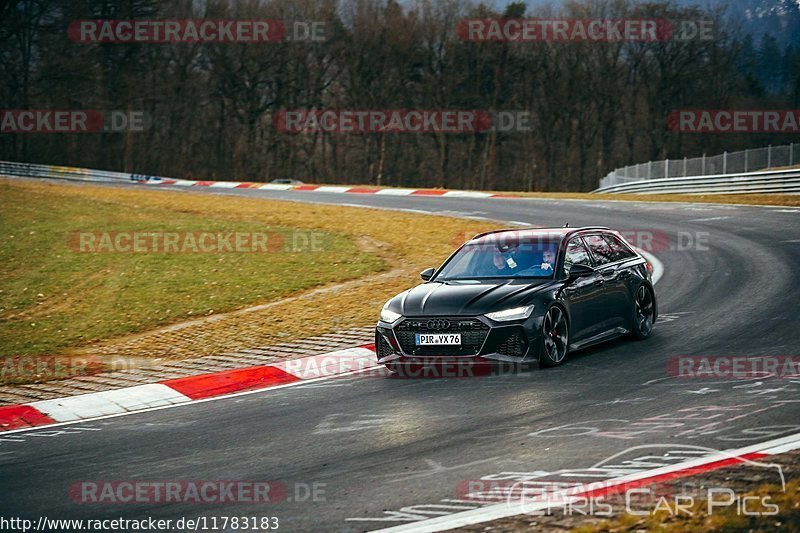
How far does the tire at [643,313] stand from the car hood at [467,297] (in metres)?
1.64

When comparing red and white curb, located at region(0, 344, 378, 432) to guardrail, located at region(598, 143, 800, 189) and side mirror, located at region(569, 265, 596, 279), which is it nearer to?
side mirror, located at region(569, 265, 596, 279)

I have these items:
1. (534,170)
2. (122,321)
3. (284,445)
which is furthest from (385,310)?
(534,170)

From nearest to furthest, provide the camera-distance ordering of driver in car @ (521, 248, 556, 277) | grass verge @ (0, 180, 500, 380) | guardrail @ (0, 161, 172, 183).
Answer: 1. driver in car @ (521, 248, 556, 277)
2. grass verge @ (0, 180, 500, 380)
3. guardrail @ (0, 161, 172, 183)

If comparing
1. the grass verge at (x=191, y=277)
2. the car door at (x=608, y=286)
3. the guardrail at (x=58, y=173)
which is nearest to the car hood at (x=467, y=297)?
the car door at (x=608, y=286)

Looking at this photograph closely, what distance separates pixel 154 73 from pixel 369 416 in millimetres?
66773

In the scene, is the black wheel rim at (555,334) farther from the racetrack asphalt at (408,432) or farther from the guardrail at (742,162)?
the guardrail at (742,162)

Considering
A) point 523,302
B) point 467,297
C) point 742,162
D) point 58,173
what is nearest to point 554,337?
point 523,302

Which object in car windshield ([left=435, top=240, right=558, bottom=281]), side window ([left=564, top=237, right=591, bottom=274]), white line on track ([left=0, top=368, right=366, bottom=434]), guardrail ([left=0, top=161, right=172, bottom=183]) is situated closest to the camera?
white line on track ([left=0, top=368, right=366, bottom=434])

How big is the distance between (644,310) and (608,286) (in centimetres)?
88

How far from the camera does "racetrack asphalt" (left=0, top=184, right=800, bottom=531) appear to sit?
262 inches

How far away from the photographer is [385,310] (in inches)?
435

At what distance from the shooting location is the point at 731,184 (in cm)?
3641

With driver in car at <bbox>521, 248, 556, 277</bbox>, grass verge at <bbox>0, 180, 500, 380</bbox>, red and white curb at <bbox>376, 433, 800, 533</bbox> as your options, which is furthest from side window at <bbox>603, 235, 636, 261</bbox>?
red and white curb at <bbox>376, 433, 800, 533</bbox>

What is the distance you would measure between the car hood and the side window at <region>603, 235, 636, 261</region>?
6.10ft
